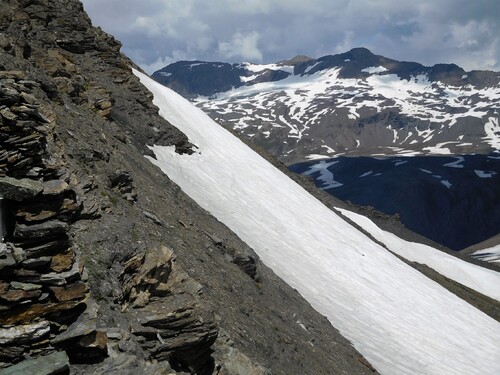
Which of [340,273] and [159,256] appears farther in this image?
[340,273]

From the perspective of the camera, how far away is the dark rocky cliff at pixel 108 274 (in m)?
6.95

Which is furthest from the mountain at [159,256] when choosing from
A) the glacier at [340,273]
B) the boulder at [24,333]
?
the glacier at [340,273]

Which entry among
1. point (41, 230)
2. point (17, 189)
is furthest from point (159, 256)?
point (17, 189)

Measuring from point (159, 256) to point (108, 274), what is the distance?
1.18m

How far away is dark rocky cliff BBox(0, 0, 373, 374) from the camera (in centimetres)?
695

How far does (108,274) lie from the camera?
9266 mm

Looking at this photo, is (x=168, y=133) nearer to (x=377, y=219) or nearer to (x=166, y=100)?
(x=166, y=100)

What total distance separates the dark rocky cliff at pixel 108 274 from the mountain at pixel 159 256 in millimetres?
34

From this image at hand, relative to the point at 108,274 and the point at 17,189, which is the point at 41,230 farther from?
the point at 108,274

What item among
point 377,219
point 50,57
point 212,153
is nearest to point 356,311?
point 212,153

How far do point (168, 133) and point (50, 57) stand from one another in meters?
11.0

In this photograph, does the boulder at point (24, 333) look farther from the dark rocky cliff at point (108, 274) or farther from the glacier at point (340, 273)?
the glacier at point (340, 273)

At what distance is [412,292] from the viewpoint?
102ft

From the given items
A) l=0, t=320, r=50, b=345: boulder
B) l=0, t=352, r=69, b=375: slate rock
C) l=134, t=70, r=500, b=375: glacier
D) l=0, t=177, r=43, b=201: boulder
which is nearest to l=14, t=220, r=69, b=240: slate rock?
l=0, t=177, r=43, b=201: boulder
